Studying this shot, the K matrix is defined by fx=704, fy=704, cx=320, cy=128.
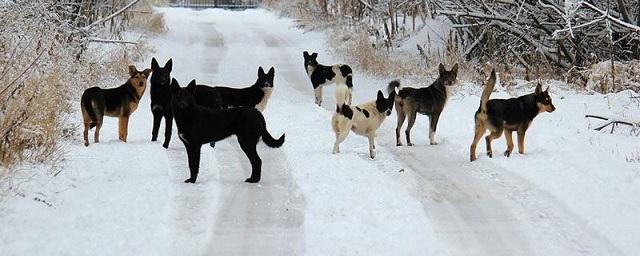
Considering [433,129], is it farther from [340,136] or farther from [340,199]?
[340,199]

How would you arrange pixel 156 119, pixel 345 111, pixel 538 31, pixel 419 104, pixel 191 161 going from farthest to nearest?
1. pixel 538 31
2. pixel 419 104
3. pixel 156 119
4. pixel 345 111
5. pixel 191 161

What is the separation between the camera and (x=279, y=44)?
29.2m

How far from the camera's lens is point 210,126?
7926mm

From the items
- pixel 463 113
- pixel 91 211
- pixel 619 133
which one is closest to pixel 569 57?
pixel 463 113

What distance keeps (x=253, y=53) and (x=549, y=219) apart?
67.6ft

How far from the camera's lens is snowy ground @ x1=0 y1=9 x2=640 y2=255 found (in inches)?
232

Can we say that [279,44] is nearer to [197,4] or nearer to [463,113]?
[463,113]

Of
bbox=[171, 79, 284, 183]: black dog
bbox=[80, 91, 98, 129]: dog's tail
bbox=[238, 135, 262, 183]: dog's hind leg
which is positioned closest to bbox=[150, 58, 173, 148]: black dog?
bbox=[80, 91, 98, 129]: dog's tail

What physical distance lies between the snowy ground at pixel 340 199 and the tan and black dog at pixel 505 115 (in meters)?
0.29

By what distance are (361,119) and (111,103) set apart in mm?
3578

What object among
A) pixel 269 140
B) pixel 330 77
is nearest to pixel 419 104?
pixel 269 140

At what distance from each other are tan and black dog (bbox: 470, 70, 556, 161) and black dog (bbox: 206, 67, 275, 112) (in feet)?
14.0

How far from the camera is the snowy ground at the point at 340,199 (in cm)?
589

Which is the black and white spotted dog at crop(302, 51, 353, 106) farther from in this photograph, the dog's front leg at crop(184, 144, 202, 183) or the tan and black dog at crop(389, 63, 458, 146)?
the dog's front leg at crop(184, 144, 202, 183)
